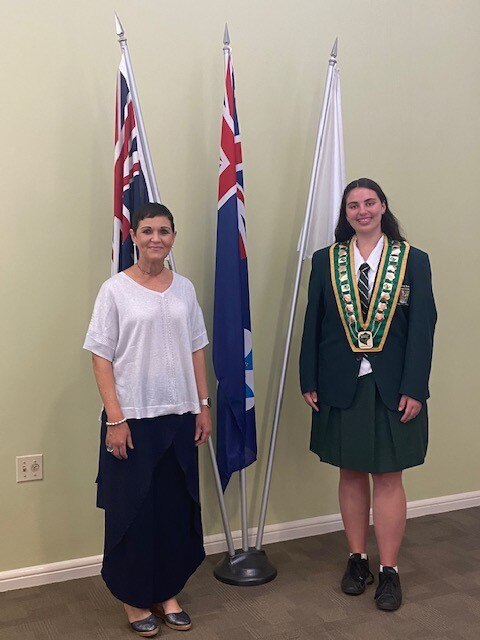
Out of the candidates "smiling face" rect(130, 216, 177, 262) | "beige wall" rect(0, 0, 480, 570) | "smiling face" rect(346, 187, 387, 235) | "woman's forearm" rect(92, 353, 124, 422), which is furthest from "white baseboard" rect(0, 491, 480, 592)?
"smiling face" rect(346, 187, 387, 235)

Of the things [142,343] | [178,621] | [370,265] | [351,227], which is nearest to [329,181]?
[351,227]

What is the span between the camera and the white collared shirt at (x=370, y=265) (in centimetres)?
299

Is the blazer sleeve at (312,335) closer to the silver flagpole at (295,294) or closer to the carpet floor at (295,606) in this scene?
the silver flagpole at (295,294)

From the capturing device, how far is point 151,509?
8.87 ft

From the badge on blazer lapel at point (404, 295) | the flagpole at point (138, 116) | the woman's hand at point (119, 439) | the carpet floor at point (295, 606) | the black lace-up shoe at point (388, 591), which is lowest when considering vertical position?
the carpet floor at point (295, 606)

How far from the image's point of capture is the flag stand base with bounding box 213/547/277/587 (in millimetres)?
Answer: 3197

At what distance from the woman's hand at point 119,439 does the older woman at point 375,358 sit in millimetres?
817

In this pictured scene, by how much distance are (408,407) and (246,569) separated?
96cm

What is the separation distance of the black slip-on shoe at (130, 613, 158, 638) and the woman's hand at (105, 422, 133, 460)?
61 centimetres

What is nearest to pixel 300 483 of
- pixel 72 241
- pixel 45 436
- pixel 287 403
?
pixel 287 403

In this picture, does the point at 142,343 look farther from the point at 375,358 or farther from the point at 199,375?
the point at 375,358

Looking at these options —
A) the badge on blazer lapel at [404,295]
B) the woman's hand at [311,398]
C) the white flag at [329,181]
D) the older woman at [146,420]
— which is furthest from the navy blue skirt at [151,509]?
the white flag at [329,181]

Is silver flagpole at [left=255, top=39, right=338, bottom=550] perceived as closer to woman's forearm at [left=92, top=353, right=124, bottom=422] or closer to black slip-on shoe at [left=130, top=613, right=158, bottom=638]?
black slip-on shoe at [left=130, top=613, right=158, bottom=638]

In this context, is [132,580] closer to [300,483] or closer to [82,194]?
[300,483]
